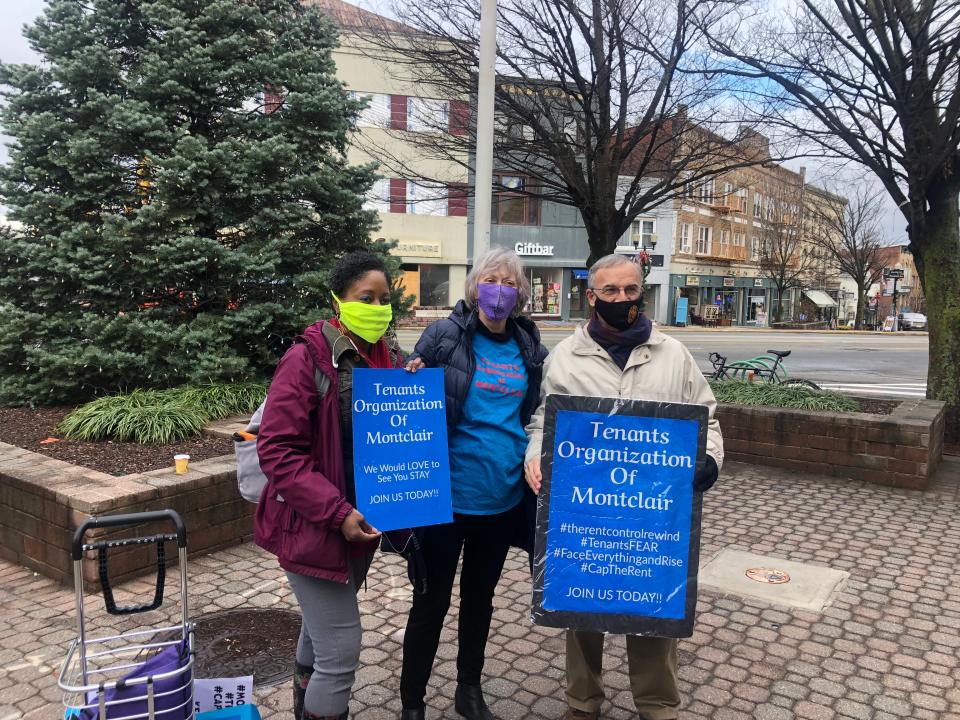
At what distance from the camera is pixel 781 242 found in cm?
4622

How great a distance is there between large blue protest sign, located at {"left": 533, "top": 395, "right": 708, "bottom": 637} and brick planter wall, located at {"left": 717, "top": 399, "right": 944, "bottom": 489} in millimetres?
5844

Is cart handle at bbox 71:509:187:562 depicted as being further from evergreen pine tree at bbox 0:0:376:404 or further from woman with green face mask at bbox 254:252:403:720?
evergreen pine tree at bbox 0:0:376:404

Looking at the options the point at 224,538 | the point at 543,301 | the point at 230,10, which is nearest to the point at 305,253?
the point at 230,10

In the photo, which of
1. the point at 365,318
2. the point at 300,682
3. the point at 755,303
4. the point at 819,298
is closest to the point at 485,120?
the point at 365,318

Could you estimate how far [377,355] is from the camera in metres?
2.85

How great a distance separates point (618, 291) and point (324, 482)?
53.1 inches

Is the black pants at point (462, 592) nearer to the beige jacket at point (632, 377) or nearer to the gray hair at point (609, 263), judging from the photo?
the beige jacket at point (632, 377)

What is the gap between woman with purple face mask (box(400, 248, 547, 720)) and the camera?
9.46 ft

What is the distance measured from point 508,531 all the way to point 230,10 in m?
6.95

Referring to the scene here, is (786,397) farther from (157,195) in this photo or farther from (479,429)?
(157,195)

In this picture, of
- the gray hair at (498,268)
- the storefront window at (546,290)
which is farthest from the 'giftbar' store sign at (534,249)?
the gray hair at (498,268)

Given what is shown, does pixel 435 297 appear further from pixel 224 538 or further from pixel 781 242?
pixel 224 538

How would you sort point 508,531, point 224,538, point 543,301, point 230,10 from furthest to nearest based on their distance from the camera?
point 543,301
point 230,10
point 224,538
point 508,531

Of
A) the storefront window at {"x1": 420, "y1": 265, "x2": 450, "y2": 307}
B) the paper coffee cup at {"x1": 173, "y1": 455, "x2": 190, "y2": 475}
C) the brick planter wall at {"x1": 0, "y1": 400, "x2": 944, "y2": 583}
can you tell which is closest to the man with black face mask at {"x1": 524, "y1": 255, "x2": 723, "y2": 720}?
the brick planter wall at {"x1": 0, "y1": 400, "x2": 944, "y2": 583}
